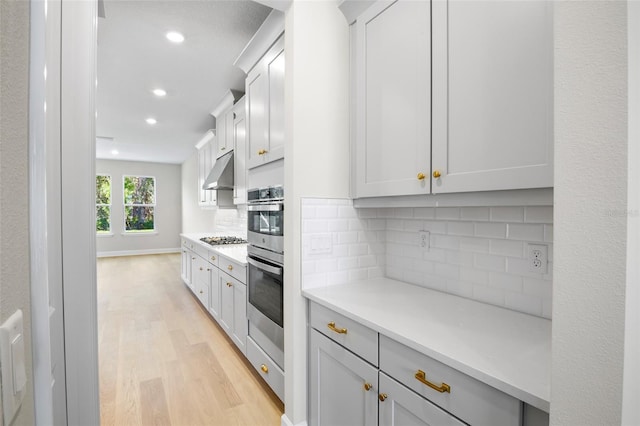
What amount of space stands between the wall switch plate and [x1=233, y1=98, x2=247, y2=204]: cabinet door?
9.39 ft

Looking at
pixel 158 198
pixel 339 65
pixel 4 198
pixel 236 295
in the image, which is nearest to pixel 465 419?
pixel 4 198

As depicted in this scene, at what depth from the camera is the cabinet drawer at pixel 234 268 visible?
254cm

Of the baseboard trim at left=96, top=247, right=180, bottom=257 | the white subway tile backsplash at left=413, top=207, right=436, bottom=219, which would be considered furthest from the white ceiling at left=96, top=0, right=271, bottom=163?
the baseboard trim at left=96, top=247, right=180, bottom=257

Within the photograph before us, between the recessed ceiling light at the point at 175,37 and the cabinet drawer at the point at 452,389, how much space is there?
265 centimetres

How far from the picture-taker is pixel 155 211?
29.6 feet

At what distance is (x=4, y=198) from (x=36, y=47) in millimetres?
256

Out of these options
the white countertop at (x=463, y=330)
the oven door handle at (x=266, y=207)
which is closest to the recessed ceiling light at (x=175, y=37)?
the oven door handle at (x=266, y=207)

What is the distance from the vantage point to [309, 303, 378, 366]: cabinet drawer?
129 cm

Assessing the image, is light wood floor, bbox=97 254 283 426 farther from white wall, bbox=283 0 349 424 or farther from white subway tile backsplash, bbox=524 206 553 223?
white subway tile backsplash, bbox=524 206 553 223

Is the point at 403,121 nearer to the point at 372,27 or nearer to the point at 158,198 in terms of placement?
the point at 372,27

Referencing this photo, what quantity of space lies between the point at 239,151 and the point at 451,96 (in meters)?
2.62

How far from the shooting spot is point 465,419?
94 centimetres

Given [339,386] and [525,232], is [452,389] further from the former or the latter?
[525,232]

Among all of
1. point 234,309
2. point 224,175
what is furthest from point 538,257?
point 224,175
